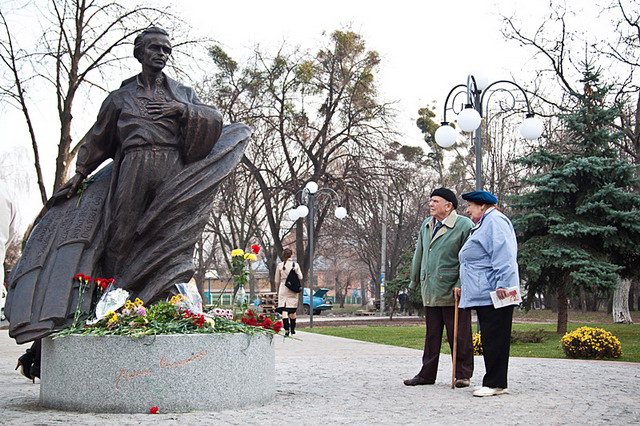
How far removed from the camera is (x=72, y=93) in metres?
19.1

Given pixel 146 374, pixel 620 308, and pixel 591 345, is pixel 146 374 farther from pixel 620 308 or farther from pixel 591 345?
pixel 620 308

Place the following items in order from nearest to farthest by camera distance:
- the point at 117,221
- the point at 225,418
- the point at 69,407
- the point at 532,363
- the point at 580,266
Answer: the point at 225,418
the point at 69,407
the point at 117,221
the point at 532,363
the point at 580,266

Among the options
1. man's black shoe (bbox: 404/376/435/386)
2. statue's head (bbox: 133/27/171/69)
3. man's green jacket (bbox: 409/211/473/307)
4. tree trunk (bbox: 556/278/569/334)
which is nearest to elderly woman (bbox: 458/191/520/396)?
man's green jacket (bbox: 409/211/473/307)

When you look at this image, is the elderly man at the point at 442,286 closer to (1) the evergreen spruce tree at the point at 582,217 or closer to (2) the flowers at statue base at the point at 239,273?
(2) the flowers at statue base at the point at 239,273

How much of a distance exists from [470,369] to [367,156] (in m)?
23.4

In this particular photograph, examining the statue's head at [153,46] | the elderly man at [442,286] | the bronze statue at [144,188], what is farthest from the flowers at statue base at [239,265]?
the statue's head at [153,46]

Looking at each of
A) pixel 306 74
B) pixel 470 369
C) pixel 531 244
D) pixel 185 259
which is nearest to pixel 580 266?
pixel 531 244

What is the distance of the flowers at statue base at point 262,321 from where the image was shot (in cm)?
645

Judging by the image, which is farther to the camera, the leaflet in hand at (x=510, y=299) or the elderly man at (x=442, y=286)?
the elderly man at (x=442, y=286)

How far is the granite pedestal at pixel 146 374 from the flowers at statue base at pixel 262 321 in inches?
23.2

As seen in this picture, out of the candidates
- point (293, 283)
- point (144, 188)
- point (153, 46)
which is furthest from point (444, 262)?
point (293, 283)

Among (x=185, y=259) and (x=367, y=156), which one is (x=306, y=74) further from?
(x=185, y=259)

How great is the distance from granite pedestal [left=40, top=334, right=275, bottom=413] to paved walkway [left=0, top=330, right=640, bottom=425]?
15 cm

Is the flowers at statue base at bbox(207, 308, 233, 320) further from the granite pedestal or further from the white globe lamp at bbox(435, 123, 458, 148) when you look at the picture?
the white globe lamp at bbox(435, 123, 458, 148)
